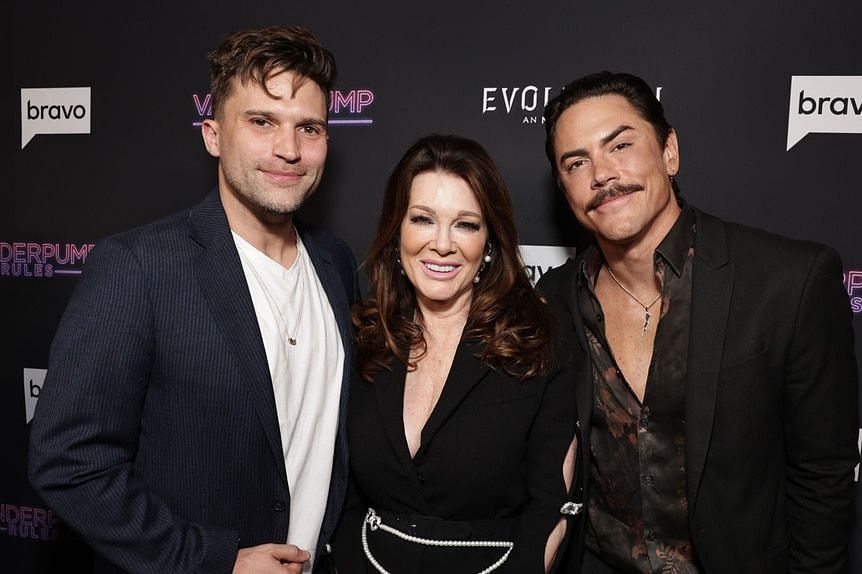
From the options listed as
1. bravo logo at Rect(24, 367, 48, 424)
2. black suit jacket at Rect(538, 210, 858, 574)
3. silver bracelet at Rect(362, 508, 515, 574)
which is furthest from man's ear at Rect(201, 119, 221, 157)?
bravo logo at Rect(24, 367, 48, 424)

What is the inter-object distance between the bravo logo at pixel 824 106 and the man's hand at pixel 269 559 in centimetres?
191

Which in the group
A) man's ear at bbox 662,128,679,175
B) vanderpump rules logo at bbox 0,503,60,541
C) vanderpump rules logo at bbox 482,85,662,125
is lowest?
vanderpump rules logo at bbox 0,503,60,541

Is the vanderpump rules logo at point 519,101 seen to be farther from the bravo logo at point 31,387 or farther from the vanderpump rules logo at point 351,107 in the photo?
the bravo logo at point 31,387

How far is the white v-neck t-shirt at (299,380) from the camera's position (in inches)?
67.4

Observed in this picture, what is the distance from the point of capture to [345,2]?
2494 mm

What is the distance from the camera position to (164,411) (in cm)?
156

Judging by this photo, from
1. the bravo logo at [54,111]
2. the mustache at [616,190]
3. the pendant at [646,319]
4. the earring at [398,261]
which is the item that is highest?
the bravo logo at [54,111]

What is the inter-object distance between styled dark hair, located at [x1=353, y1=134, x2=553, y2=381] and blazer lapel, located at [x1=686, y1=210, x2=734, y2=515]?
37cm

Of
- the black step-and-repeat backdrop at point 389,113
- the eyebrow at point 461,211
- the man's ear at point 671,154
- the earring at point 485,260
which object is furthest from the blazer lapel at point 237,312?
the man's ear at point 671,154

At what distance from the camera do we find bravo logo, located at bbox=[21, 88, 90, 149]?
283 cm

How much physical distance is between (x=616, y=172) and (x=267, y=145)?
35.9 inches

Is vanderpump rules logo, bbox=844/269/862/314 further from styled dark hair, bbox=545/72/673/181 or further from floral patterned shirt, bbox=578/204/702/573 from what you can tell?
styled dark hair, bbox=545/72/673/181

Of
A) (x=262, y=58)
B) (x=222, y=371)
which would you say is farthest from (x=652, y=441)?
(x=262, y=58)

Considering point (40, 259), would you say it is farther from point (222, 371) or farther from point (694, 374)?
point (694, 374)
